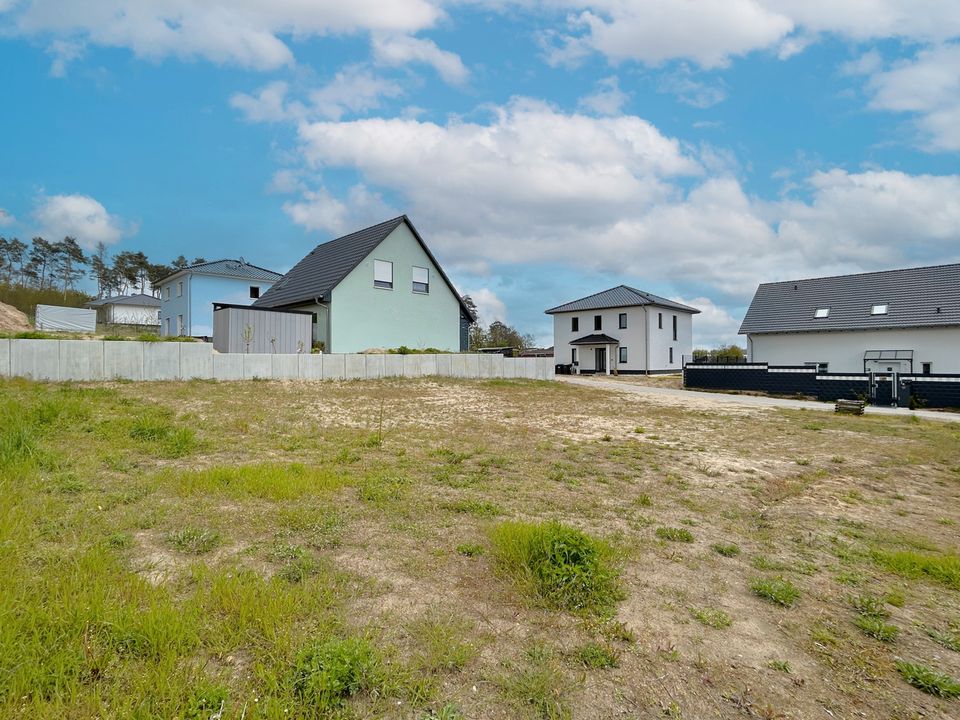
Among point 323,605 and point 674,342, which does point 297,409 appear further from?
point 674,342

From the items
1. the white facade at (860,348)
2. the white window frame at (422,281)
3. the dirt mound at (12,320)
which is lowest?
the white facade at (860,348)

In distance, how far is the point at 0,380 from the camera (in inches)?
498

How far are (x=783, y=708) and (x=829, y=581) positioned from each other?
1934 mm

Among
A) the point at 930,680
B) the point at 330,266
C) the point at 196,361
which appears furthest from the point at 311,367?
the point at 930,680

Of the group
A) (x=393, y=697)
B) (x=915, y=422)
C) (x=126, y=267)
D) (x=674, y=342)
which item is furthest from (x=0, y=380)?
(x=126, y=267)

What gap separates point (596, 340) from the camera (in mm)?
38594

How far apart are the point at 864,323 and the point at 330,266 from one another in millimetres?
30676

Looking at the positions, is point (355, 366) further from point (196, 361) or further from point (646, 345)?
point (646, 345)

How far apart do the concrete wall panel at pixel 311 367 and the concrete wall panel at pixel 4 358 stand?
7.46 m

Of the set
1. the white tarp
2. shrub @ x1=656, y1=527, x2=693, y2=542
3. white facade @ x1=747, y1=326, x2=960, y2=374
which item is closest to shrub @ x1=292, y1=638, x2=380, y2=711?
shrub @ x1=656, y1=527, x2=693, y2=542

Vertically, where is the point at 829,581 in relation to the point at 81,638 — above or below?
below

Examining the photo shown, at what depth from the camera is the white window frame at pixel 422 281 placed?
26.4 metres

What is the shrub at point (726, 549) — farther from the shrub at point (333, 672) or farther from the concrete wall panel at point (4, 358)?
the concrete wall panel at point (4, 358)

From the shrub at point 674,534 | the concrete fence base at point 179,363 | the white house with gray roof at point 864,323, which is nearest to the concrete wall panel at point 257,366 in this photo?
the concrete fence base at point 179,363
